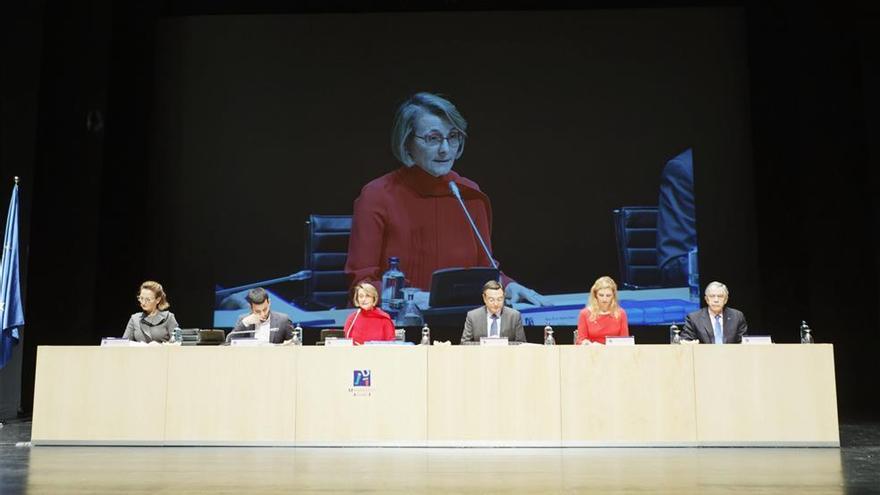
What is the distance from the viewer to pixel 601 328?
18.2ft

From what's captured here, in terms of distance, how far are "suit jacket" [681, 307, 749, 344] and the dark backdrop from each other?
284 cm

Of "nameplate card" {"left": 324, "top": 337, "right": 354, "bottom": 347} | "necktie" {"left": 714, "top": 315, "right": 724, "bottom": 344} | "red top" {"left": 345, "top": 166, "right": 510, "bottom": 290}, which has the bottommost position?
"nameplate card" {"left": 324, "top": 337, "right": 354, "bottom": 347}

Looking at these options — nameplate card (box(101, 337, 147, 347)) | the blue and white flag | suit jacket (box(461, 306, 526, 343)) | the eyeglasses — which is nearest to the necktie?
suit jacket (box(461, 306, 526, 343))

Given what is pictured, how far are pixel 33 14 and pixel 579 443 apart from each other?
733 cm

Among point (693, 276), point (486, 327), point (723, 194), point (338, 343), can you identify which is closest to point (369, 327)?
point (338, 343)

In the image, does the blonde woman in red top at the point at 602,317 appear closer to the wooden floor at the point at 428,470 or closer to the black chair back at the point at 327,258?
the wooden floor at the point at 428,470

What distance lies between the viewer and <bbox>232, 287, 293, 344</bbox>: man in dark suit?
226 inches

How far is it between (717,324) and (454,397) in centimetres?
200

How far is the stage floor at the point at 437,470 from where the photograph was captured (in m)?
3.48

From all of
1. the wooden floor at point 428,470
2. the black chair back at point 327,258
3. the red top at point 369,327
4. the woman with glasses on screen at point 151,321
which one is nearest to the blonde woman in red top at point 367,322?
the red top at point 369,327

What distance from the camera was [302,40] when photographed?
891 cm

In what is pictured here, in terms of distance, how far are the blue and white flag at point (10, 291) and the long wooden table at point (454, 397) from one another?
211cm

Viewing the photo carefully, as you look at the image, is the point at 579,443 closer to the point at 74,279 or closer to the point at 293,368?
the point at 293,368

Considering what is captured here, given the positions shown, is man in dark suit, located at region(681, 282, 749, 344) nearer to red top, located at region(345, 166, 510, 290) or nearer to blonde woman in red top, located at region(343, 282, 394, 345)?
blonde woman in red top, located at region(343, 282, 394, 345)
